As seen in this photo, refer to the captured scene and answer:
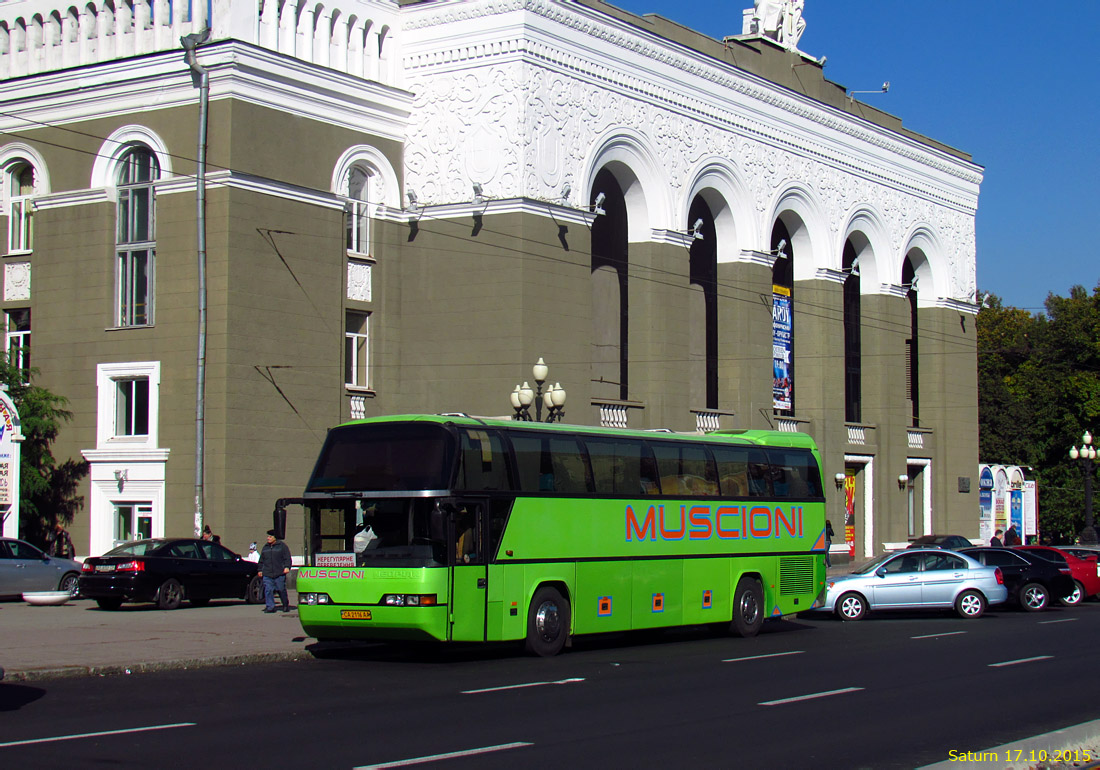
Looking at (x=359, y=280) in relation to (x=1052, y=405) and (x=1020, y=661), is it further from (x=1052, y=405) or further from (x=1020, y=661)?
(x=1052, y=405)

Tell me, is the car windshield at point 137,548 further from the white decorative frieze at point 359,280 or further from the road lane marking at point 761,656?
the road lane marking at point 761,656

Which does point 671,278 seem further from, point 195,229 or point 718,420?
point 195,229

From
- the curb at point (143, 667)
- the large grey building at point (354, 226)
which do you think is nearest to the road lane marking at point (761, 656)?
the curb at point (143, 667)

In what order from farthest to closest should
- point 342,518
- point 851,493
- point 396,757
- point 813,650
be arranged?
point 851,493 → point 813,650 → point 342,518 → point 396,757

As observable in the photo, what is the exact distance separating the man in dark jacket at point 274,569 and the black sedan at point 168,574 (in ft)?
7.22

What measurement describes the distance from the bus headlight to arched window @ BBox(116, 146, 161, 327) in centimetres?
1833

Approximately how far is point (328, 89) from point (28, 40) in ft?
29.3

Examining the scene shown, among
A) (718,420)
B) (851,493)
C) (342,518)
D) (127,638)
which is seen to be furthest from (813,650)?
(851,493)

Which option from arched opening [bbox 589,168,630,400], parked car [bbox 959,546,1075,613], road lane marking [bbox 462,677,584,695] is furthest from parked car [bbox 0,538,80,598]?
parked car [bbox 959,546,1075,613]

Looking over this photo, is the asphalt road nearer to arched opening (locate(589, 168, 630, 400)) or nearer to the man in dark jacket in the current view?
the man in dark jacket

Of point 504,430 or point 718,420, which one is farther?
point 718,420

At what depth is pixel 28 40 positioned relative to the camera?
37.5 metres

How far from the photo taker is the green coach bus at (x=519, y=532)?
1841 centimetres

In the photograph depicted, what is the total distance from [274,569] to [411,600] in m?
8.73
